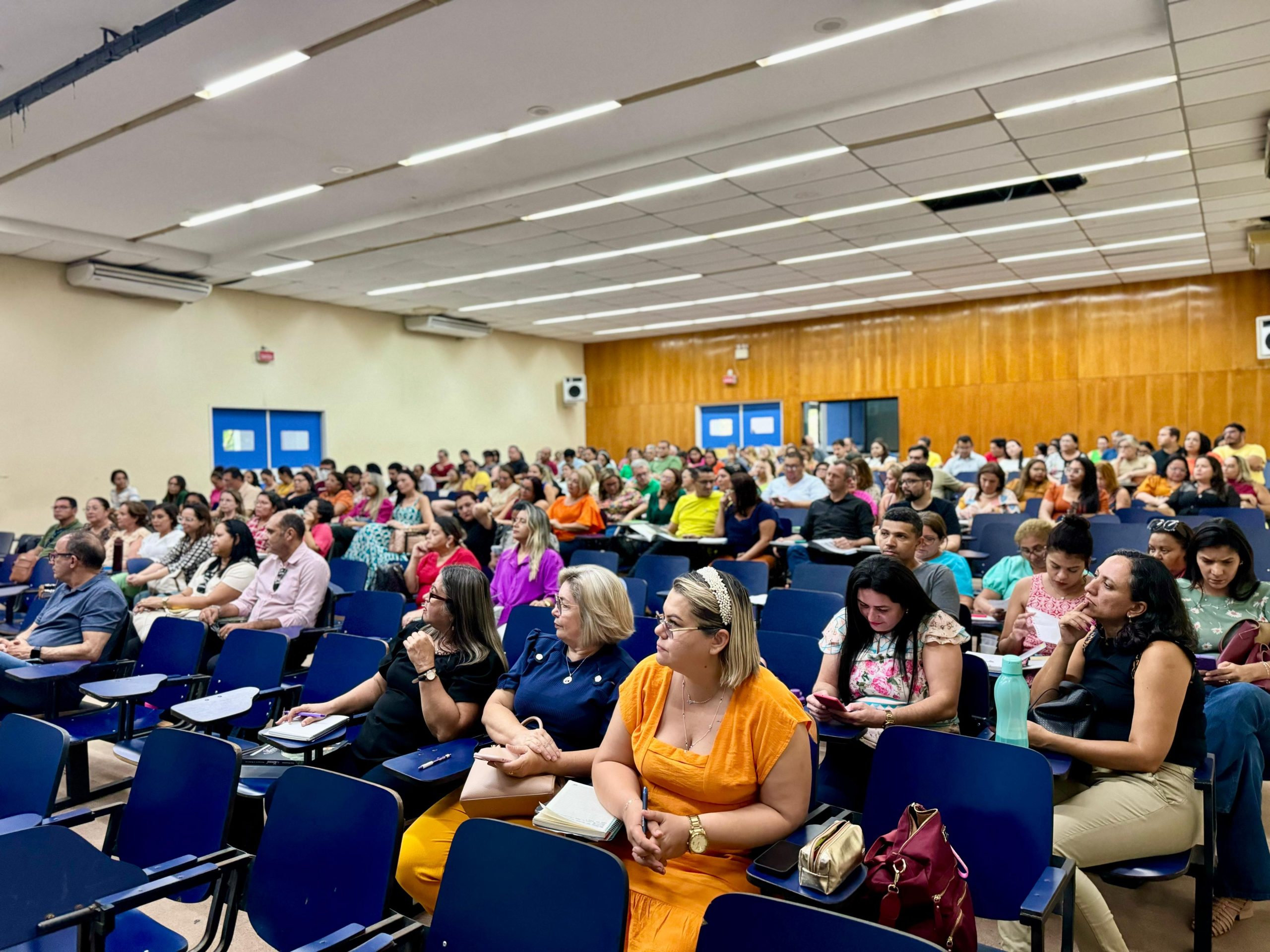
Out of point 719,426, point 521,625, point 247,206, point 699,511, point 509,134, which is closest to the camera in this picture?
point 521,625

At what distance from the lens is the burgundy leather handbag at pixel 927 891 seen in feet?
5.29

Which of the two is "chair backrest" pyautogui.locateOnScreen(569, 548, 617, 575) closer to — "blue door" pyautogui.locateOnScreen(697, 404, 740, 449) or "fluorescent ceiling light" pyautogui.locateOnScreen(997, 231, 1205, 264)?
"fluorescent ceiling light" pyautogui.locateOnScreen(997, 231, 1205, 264)

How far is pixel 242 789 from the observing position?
254cm

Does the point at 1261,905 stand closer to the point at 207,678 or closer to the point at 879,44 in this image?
the point at 207,678

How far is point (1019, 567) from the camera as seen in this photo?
14.2 feet

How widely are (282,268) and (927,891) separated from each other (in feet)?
35.7

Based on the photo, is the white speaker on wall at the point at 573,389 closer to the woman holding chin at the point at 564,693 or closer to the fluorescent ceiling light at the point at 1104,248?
the fluorescent ceiling light at the point at 1104,248

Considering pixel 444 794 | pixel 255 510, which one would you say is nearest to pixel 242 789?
pixel 444 794

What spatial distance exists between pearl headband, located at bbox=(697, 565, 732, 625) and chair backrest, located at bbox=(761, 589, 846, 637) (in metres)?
1.82

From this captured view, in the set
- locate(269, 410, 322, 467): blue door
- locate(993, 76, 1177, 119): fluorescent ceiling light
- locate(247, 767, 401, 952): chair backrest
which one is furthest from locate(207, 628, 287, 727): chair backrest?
locate(269, 410, 322, 467): blue door

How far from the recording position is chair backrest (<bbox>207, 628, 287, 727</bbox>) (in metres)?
3.53

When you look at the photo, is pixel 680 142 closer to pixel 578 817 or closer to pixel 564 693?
pixel 564 693

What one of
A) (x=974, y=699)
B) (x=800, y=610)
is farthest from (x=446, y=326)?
(x=974, y=699)

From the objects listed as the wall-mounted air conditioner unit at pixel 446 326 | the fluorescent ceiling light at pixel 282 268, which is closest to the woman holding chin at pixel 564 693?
the fluorescent ceiling light at pixel 282 268
